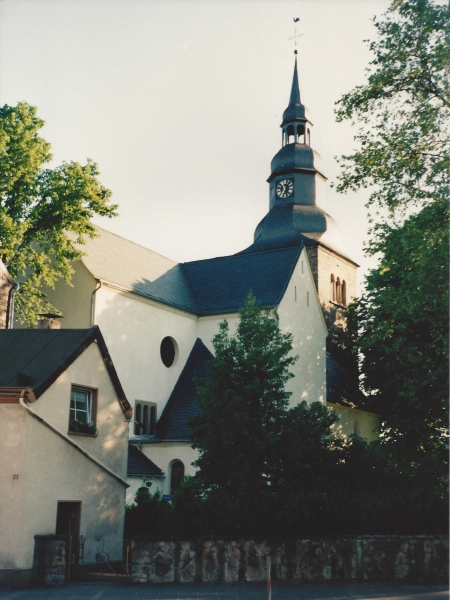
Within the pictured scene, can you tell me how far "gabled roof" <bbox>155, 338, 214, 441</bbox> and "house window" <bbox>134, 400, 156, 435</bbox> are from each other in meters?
0.38

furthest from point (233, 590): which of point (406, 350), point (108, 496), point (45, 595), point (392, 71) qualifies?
point (406, 350)

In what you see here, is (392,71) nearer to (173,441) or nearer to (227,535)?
(227,535)

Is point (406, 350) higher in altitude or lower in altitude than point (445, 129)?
lower

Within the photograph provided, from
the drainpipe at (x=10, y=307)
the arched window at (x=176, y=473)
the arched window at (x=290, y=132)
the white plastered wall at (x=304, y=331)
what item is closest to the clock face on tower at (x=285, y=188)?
the arched window at (x=290, y=132)

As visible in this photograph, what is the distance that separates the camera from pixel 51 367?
1755cm

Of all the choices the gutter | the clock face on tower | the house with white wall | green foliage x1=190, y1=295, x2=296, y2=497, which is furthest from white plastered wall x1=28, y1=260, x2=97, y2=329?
the clock face on tower

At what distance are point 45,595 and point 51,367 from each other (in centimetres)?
567

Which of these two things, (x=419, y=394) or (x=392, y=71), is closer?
(x=392, y=71)

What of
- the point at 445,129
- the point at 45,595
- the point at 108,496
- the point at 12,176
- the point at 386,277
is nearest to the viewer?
the point at 45,595

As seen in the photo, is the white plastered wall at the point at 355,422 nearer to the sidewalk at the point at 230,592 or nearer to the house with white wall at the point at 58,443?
the house with white wall at the point at 58,443

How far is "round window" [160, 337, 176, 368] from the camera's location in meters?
31.8

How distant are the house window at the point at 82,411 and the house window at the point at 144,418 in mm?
10123

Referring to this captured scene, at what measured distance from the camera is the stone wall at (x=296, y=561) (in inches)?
589

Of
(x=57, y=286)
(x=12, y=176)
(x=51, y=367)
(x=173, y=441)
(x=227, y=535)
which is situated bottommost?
(x=227, y=535)
